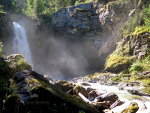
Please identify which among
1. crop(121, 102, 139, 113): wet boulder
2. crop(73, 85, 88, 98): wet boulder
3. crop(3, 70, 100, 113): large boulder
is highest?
crop(73, 85, 88, 98): wet boulder

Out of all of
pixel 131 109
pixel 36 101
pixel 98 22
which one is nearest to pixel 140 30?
pixel 98 22

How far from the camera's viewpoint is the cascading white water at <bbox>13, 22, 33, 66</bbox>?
131ft

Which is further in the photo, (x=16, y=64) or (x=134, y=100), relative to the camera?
(x=16, y=64)

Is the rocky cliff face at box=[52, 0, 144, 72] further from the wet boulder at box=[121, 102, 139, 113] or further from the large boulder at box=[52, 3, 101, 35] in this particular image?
the wet boulder at box=[121, 102, 139, 113]

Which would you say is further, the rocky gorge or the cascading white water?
the cascading white water

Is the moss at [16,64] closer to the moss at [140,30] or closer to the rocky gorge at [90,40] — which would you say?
the rocky gorge at [90,40]

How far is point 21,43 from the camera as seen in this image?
136 feet

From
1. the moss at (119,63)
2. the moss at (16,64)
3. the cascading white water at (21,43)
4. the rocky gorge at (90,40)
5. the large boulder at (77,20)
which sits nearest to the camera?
the moss at (16,64)

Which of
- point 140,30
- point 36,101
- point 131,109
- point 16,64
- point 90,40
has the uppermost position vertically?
point 90,40

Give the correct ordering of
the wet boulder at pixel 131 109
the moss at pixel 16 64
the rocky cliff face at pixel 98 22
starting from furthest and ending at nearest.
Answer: the rocky cliff face at pixel 98 22, the moss at pixel 16 64, the wet boulder at pixel 131 109

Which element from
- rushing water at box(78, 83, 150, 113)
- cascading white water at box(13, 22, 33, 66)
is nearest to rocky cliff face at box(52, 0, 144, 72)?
cascading white water at box(13, 22, 33, 66)

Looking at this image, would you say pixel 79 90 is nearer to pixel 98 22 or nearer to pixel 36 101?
pixel 36 101

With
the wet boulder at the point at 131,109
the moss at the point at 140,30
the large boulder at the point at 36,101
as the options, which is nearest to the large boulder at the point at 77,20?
the moss at the point at 140,30

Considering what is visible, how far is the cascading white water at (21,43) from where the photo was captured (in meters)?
40.0
